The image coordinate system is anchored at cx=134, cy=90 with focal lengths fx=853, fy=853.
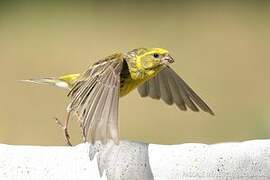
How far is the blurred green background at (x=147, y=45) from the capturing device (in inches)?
153

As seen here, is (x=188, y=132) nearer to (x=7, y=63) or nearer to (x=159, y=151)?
(x=7, y=63)

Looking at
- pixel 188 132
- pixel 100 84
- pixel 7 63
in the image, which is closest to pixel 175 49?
pixel 188 132

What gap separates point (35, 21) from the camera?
4215mm

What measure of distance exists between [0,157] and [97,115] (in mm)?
269

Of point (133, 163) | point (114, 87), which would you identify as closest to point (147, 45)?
point (114, 87)

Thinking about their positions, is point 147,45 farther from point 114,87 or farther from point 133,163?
point 133,163

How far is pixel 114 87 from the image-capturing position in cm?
215

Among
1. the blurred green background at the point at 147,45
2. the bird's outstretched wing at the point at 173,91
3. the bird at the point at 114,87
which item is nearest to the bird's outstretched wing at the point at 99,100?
the bird at the point at 114,87

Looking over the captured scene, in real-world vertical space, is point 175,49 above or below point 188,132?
above

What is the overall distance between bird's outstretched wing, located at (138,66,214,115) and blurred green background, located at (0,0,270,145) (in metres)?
1.23

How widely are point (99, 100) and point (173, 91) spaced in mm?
486

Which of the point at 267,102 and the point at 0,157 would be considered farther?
the point at 267,102

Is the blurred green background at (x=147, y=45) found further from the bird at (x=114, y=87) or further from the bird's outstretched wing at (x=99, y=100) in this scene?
the bird's outstretched wing at (x=99, y=100)

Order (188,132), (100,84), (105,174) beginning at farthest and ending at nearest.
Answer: (188,132) < (100,84) < (105,174)
